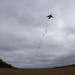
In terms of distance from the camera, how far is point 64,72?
99.4 feet

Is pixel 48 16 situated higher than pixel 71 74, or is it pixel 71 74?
pixel 48 16

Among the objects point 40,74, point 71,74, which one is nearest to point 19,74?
point 40,74

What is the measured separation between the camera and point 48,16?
139ft

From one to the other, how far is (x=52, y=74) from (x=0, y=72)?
1008 cm

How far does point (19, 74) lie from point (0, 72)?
4.09 m

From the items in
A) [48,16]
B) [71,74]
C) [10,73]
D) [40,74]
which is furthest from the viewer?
[48,16]

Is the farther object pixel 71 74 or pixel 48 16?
pixel 48 16

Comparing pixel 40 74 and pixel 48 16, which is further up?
pixel 48 16

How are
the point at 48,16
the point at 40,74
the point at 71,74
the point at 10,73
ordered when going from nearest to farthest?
the point at 71,74 < the point at 40,74 < the point at 10,73 < the point at 48,16

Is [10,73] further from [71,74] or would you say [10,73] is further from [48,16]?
[48,16]

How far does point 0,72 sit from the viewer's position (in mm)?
34812

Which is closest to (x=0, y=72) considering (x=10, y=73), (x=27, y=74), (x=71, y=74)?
(x=10, y=73)

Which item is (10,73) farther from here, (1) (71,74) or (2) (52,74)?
(1) (71,74)

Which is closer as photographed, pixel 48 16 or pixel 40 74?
pixel 40 74
